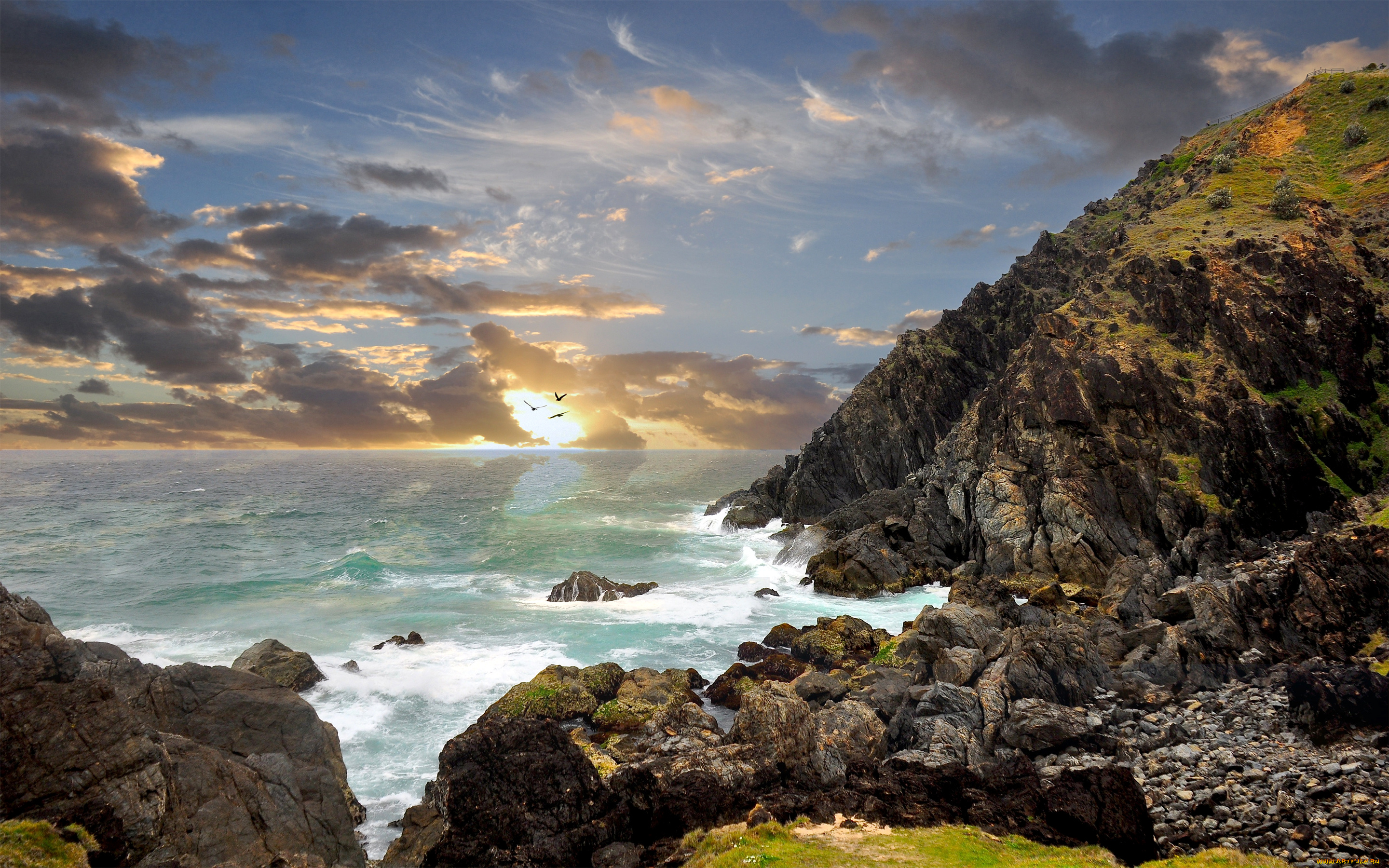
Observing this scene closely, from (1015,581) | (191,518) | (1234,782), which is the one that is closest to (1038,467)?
(1015,581)

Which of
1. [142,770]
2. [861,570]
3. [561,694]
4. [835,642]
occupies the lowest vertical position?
[561,694]

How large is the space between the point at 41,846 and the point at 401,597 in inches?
1845

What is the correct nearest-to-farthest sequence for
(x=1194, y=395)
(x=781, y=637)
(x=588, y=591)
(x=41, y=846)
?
(x=41, y=846) → (x=781, y=637) → (x=588, y=591) → (x=1194, y=395)

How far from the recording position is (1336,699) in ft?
62.8

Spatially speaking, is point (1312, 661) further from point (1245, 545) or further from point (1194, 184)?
point (1194, 184)

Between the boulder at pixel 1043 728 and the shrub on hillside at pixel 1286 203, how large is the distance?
248 ft

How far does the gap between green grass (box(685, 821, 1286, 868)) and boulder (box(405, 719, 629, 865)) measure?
3298 millimetres

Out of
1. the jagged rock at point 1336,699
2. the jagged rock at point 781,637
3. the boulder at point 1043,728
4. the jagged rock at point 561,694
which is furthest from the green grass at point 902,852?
the jagged rock at point 781,637

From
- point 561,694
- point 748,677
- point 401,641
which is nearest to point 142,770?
point 561,694

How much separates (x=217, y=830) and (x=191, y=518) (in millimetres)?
112344

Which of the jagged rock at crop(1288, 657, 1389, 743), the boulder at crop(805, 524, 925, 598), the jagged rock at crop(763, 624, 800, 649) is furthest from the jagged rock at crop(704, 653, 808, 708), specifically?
the jagged rock at crop(1288, 657, 1389, 743)

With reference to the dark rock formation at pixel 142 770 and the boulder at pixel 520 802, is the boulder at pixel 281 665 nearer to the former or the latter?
the dark rock formation at pixel 142 770

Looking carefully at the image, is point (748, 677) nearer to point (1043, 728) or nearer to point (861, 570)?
point (1043, 728)

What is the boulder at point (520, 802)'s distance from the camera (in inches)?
669
